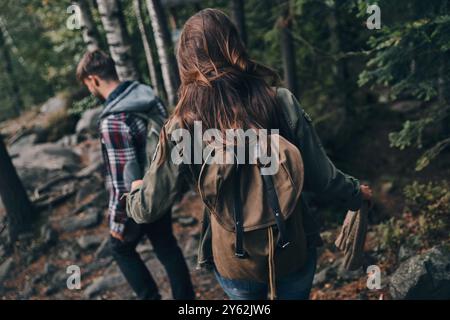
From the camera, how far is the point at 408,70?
6086 mm

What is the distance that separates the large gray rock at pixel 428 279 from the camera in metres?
4.38

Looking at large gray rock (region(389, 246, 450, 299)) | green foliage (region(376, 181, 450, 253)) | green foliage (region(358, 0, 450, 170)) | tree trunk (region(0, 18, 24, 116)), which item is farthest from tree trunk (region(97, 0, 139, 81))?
tree trunk (region(0, 18, 24, 116))

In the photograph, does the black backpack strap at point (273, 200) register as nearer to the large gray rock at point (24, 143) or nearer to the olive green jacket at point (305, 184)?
the olive green jacket at point (305, 184)

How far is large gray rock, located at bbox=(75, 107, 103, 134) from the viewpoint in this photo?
1266 centimetres

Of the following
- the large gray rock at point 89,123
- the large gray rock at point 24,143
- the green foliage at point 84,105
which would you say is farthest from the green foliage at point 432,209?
the green foliage at point 84,105

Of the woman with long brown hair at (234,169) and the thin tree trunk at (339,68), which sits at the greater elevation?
the woman with long brown hair at (234,169)

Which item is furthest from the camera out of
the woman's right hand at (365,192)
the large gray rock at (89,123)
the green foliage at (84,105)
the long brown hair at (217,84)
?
the green foliage at (84,105)

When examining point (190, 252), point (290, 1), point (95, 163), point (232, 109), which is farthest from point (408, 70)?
point (95, 163)

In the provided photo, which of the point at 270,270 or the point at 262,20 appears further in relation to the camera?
the point at 262,20

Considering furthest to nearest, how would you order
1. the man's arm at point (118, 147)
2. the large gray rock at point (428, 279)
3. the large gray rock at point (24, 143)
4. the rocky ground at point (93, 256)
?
1. the large gray rock at point (24, 143)
2. the rocky ground at point (93, 256)
3. the large gray rock at point (428, 279)
4. the man's arm at point (118, 147)

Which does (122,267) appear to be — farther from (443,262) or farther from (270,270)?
(443,262)

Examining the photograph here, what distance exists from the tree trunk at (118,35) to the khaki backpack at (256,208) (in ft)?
17.5
